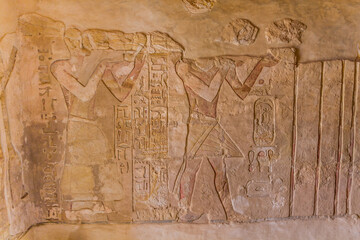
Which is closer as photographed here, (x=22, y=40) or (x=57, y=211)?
(x=22, y=40)

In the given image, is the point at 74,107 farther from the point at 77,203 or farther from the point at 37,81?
the point at 77,203

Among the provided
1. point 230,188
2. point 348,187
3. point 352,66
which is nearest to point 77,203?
point 230,188

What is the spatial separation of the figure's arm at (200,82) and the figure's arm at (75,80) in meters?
0.77

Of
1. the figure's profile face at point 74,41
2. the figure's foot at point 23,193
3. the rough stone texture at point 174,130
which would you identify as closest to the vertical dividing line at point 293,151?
the rough stone texture at point 174,130

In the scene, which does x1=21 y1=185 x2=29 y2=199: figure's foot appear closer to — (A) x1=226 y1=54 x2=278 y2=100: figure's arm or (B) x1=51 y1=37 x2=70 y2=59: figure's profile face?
(B) x1=51 y1=37 x2=70 y2=59: figure's profile face

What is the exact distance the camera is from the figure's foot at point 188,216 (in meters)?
3.57

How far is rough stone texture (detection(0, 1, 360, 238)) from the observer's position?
132 inches

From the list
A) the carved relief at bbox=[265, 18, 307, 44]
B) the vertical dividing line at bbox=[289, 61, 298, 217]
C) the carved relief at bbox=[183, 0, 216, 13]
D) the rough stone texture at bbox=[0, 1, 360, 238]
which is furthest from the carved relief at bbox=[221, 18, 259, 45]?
the vertical dividing line at bbox=[289, 61, 298, 217]

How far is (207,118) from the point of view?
346cm

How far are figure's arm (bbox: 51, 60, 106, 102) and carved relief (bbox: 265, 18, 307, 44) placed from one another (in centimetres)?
168

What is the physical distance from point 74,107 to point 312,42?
2456mm

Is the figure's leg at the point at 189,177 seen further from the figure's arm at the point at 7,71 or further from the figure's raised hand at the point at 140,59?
the figure's arm at the point at 7,71

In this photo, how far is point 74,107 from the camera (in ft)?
11.1

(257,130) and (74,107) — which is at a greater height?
(74,107)
